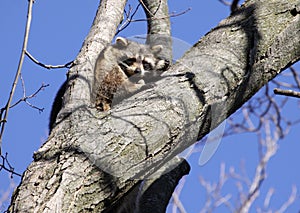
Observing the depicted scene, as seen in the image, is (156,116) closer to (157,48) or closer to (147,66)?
(157,48)

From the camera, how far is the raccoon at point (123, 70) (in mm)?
3490

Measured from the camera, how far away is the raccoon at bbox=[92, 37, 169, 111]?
349 cm

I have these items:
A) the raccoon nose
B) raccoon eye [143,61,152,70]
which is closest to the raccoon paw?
the raccoon nose

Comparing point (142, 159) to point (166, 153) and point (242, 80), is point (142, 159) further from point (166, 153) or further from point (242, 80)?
point (242, 80)

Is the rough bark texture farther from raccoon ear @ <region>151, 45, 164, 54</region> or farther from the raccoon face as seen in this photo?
the raccoon face

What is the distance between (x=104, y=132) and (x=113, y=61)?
2.42 m

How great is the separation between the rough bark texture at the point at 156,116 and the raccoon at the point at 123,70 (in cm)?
96

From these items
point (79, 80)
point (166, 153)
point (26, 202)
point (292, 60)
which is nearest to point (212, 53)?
point (292, 60)

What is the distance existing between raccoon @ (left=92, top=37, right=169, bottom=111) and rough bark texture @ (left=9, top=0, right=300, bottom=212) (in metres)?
0.96

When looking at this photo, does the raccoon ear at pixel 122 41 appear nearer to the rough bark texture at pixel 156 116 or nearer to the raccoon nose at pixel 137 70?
the raccoon nose at pixel 137 70

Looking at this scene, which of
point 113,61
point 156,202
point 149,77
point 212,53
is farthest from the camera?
point 113,61

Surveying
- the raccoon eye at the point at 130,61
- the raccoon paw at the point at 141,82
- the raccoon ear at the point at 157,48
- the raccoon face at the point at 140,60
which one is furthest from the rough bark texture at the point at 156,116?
the raccoon eye at the point at 130,61

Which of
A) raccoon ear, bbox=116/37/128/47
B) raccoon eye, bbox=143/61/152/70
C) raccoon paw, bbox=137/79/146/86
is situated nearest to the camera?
raccoon paw, bbox=137/79/146/86

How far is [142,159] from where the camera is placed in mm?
1912
